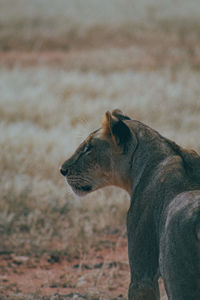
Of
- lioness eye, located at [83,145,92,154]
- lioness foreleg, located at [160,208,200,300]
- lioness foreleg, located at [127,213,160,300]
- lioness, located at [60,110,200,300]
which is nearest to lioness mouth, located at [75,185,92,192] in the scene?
lioness, located at [60,110,200,300]

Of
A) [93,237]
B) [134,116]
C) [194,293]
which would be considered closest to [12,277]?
[93,237]

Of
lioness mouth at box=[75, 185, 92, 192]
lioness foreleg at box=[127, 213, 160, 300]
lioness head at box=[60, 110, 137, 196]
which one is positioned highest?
lioness head at box=[60, 110, 137, 196]

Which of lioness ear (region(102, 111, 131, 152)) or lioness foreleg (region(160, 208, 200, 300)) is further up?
lioness ear (region(102, 111, 131, 152))

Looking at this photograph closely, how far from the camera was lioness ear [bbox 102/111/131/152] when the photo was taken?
158 inches

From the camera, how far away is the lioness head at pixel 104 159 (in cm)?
405

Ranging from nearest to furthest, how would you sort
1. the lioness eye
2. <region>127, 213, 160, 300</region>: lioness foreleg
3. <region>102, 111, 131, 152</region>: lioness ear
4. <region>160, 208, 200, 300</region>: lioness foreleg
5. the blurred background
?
<region>160, 208, 200, 300</region>: lioness foreleg → <region>127, 213, 160, 300</region>: lioness foreleg → <region>102, 111, 131, 152</region>: lioness ear → the lioness eye → the blurred background

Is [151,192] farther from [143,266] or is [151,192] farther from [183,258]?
[183,258]

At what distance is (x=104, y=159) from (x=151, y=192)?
0.49m

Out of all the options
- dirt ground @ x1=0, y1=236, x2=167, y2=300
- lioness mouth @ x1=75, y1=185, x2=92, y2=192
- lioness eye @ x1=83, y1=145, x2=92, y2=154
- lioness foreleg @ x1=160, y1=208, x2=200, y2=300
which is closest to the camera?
lioness foreleg @ x1=160, y1=208, x2=200, y2=300

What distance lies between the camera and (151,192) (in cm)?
380

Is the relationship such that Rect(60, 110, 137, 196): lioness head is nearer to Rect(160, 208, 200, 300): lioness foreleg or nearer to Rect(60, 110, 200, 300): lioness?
Rect(60, 110, 200, 300): lioness

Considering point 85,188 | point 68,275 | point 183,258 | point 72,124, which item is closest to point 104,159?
point 85,188

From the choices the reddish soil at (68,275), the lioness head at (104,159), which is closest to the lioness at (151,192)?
the lioness head at (104,159)

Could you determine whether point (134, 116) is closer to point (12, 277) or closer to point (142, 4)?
point (12, 277)
